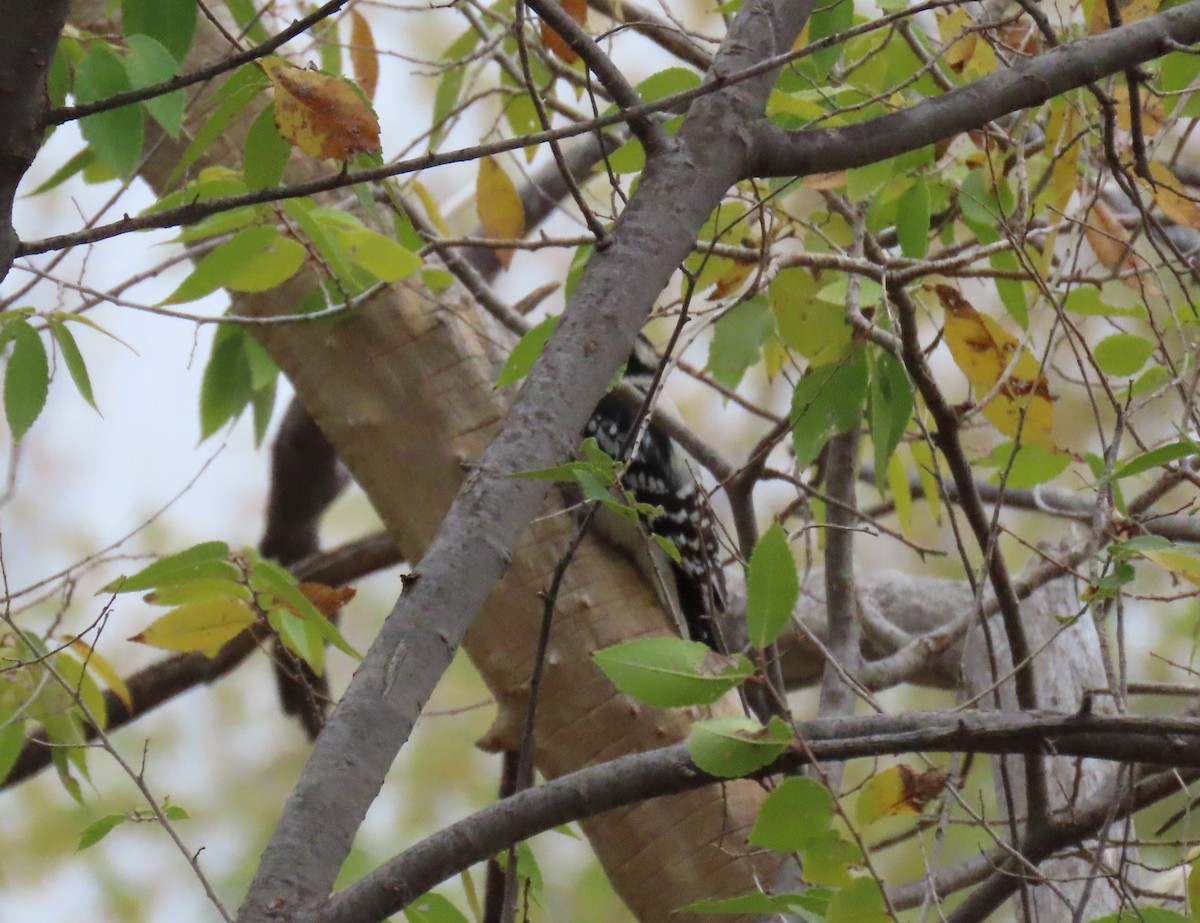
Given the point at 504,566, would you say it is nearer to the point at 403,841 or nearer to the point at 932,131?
the point at 932,131

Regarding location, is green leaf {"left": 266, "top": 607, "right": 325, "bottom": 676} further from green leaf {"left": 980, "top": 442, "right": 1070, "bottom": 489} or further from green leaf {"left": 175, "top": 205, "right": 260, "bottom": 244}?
green leaf {"left": 980, "top": 442, "right": 1070, "bottom": 489}

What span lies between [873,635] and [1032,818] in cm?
103

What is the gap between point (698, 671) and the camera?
816 mm

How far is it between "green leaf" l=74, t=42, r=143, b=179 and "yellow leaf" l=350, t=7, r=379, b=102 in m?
0.75

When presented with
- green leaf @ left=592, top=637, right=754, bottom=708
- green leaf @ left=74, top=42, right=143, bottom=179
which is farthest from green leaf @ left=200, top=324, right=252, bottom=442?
green leaf @ left=592, top=637, right=754, bottom=708

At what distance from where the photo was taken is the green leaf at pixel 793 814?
0.89 meters

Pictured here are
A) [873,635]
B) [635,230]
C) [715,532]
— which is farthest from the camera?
[873,635]

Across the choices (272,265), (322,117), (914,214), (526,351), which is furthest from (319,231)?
(914,214)

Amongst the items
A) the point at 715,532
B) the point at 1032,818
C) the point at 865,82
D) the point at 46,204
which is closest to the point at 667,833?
the point at 715,532

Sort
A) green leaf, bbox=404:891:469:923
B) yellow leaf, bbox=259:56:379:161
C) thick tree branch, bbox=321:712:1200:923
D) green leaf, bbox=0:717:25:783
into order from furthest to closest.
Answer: green leaf, bbox=0:717:25:783 → green leaf, bbox=404:891:469:923 → yellow leaf, bbox=259:56:379:161 → thick tree branch, bbox=321:712:1200:923

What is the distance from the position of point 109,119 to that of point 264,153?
21 centimetres

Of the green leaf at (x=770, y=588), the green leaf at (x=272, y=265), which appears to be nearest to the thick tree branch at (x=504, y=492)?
the green leaf at (x=770, y=588)

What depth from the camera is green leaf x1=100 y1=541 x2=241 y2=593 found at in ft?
4.50

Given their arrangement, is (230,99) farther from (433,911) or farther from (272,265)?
(433,911)
